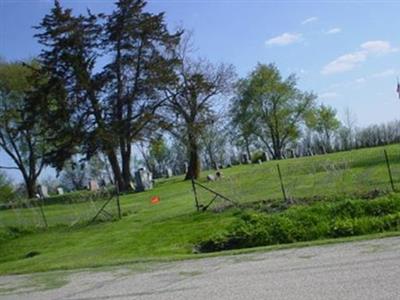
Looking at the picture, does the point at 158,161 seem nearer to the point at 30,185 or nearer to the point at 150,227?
the point at 30,185

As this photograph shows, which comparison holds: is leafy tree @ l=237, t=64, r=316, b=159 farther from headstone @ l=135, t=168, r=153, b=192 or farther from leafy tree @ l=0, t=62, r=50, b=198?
headstone @ l=135, t=168, r=153, b=192

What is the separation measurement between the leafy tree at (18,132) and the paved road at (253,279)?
42.9 m

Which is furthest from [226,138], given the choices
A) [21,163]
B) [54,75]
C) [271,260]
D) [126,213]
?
[271,260]

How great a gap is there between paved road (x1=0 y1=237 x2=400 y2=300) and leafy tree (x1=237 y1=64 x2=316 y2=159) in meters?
68.3

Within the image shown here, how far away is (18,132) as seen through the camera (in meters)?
53.9

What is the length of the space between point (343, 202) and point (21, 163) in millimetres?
47524

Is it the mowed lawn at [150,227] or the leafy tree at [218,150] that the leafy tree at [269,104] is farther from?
the mowed lawn at [150,227]

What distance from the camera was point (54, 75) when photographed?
1821 inches

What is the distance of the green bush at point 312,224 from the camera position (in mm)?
15445

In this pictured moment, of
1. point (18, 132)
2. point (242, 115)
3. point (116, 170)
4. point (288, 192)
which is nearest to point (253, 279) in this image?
point (288, 192)

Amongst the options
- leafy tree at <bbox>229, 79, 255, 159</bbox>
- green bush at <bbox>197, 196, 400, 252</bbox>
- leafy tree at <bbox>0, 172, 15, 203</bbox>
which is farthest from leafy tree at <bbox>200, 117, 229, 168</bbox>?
green bush at <bbox>197, 196, 400, 252</bbox>

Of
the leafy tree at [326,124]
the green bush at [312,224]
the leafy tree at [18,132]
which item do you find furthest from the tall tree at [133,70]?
the leafy tree at [326,124]

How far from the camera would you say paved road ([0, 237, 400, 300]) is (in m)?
8.30

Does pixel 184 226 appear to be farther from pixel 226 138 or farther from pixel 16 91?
pixel 226 138
